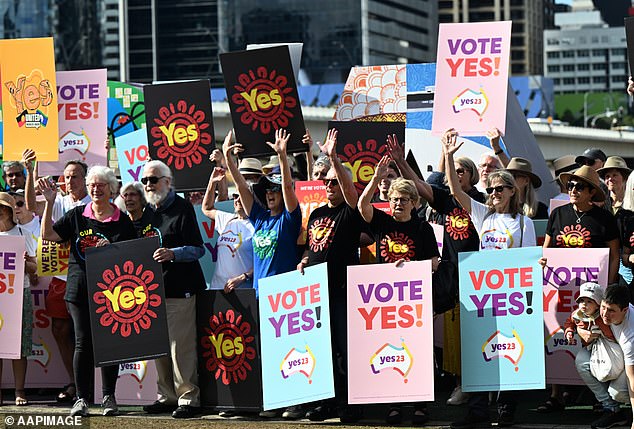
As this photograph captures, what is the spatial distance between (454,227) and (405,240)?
0.68m

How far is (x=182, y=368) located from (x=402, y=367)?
1.97 meters

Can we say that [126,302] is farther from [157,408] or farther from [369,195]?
[369,195]

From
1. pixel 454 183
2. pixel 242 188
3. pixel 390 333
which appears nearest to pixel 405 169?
pixel 454 183

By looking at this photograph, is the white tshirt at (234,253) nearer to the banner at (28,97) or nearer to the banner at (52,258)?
the banner at (52,258)

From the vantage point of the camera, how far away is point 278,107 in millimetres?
11344

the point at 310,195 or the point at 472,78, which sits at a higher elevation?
the point at 472,78

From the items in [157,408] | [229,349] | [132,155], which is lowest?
[157,408]

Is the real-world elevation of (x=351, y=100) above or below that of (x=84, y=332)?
above

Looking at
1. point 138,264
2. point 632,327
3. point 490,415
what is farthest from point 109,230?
point 632,327

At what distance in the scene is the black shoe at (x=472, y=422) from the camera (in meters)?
9.84

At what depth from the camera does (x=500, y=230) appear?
10273mm

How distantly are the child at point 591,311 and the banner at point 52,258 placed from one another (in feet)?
14.8

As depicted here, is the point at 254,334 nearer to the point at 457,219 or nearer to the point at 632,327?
the point at 457,219

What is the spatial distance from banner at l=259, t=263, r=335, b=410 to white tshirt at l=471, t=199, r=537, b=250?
1272mm
